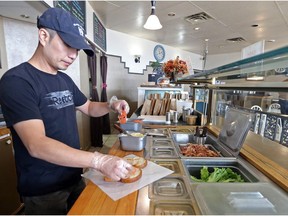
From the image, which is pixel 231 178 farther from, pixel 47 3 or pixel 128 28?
pixel 128 28

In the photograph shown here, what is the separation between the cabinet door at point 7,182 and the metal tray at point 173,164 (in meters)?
1.59

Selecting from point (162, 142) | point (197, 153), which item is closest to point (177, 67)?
point (162, 142)

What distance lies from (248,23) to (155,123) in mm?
4041

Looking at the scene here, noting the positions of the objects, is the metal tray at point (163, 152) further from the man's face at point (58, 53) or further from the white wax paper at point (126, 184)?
the man's face at point (58, 53)

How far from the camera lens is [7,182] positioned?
1774 mm

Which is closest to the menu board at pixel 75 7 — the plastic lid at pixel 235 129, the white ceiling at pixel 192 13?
the white ceiling at pixel 192 13

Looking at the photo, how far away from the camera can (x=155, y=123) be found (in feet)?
6.67

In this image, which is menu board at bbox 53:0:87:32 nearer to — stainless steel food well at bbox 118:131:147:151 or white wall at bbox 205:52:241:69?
stainless steel food well at bbox 118:131:147:151

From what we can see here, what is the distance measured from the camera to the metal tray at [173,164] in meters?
0.95

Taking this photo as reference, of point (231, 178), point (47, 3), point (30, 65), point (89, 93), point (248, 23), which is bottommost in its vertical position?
point (231, 178)

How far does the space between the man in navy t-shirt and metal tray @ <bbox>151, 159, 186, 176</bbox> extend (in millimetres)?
314

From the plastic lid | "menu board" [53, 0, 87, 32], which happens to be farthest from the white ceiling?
the plastic lid

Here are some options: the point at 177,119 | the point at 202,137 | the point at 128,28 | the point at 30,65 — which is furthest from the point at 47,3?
the point at 128,28

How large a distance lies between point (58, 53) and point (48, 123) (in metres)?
0.36
